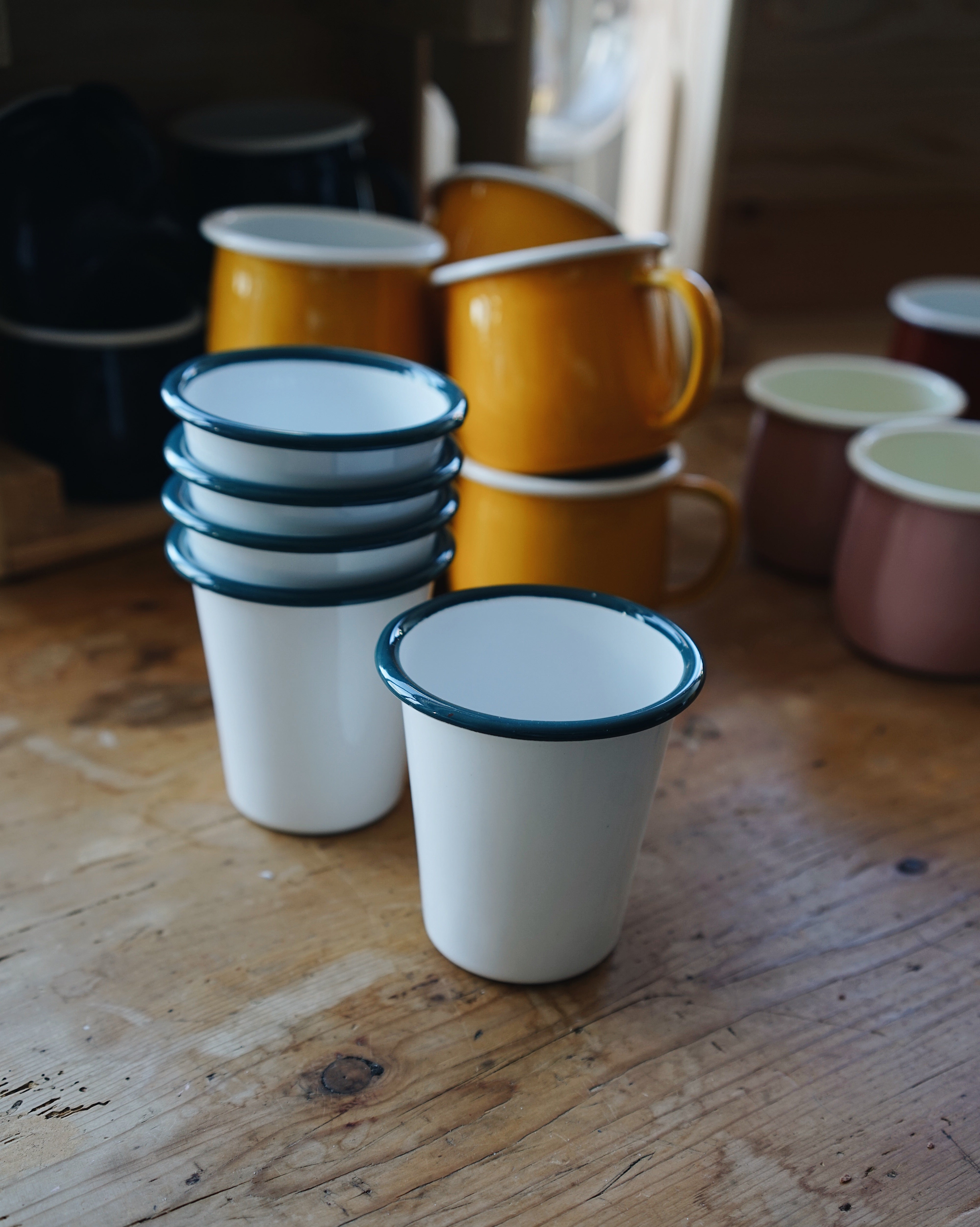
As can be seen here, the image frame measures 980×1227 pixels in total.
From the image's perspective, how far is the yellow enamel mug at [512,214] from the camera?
2.53ft

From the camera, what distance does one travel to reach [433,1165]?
43cm

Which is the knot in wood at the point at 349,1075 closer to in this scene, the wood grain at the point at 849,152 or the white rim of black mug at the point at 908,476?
the white rim of black mug at the point at 908,476

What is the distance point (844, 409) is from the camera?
955 millimetres

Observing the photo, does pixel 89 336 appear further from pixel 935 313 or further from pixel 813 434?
pixel 935 313

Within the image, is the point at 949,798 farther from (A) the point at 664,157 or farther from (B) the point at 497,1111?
(A) the point at 664,157

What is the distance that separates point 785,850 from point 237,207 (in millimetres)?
619

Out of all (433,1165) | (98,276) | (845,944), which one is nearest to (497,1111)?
(433,1165)

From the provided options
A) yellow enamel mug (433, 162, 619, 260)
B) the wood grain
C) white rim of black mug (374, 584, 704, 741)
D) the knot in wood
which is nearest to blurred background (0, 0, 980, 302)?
the wood grain

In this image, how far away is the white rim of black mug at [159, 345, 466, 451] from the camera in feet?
1.60

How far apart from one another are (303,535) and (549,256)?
26 cm

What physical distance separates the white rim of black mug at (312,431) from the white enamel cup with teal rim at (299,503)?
0.06 ft

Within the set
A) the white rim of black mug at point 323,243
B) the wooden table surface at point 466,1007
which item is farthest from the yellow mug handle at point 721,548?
the white rim of black mug at point 323,243

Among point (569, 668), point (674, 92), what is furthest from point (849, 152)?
point (569, 668)

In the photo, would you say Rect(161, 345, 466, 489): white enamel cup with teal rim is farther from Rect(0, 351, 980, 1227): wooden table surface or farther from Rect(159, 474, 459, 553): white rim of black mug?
Rect(0, 351, 980, 1227): wooden table surface
